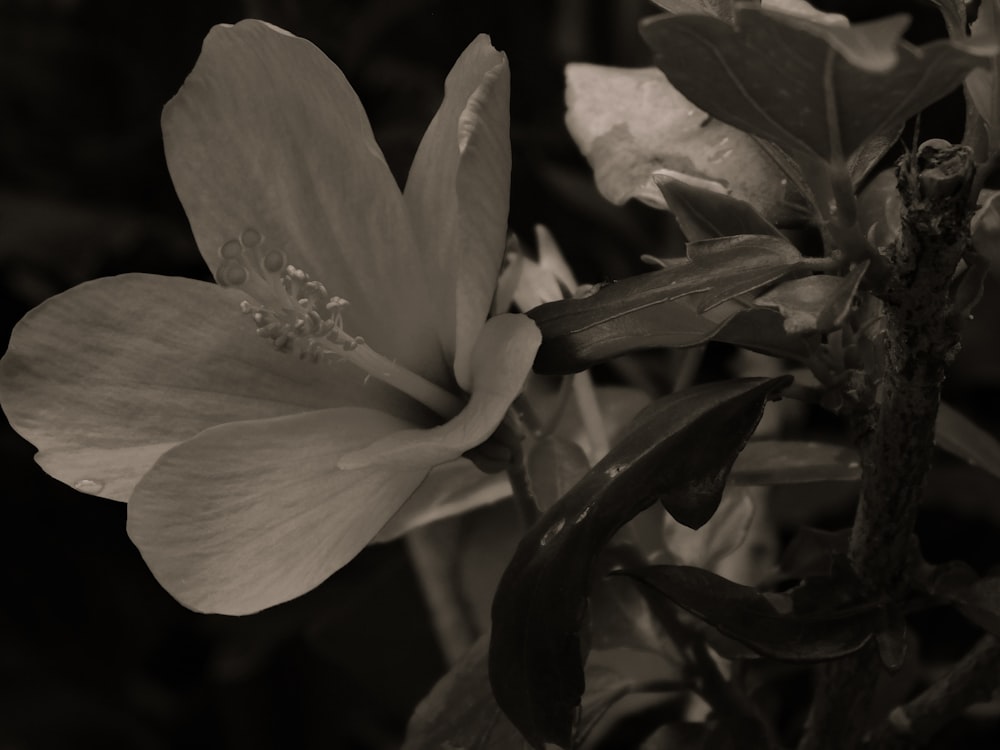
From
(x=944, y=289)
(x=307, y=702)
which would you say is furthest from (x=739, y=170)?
(x=307, y=702)

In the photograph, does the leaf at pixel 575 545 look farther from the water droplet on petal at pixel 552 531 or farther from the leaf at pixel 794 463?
the leaf at pixel 794 463

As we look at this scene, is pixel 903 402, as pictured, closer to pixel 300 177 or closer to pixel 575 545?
pixel 575 545

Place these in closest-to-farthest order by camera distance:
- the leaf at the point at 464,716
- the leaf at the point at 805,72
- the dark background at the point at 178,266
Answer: the leaf at the point at 805,72, the leaf at the point at 464,716, the dark background at the point at 178,266

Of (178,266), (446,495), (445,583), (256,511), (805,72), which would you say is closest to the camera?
(805,72)

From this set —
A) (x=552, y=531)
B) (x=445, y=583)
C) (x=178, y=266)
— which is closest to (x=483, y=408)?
(x=552, y=531)

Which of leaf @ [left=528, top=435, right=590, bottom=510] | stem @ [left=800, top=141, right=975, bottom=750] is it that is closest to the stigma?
leaf @ [left=528, top=435, right=590, bottom=510]

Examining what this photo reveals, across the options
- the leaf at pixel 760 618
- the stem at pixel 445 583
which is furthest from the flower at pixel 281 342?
the stem at pixel 445 583

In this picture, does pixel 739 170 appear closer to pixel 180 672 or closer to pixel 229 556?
pixel 229 556
